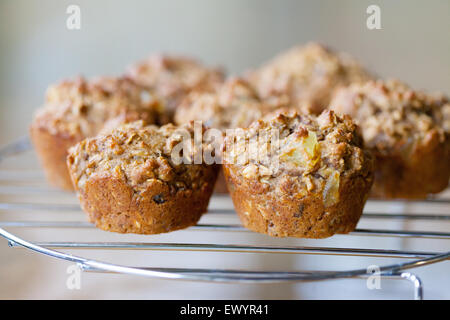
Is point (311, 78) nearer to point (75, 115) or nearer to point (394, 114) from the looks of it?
point (394, 114)

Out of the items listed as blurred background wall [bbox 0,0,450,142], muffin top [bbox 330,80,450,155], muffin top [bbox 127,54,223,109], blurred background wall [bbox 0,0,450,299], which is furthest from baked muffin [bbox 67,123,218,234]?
blurred background wall [bbox 0,0,450,142]

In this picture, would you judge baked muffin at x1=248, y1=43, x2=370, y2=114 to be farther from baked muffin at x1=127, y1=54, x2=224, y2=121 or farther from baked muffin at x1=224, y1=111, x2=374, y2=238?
baked muffin at x1=224, y1=111, x2=374, y2=238

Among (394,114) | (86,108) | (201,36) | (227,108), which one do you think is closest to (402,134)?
(394,114)

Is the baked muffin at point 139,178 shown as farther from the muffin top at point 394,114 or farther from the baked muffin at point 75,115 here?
the muffin top at point 394,114
